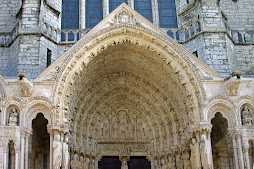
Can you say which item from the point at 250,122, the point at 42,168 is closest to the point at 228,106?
the point at 250,122

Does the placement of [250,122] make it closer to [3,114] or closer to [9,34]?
[3,114]

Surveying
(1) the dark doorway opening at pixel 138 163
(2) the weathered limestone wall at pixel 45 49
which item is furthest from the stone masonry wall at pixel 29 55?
(1) the dark doorway opening at pixel 138 163

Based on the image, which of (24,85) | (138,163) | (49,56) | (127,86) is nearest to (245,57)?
(127,86)

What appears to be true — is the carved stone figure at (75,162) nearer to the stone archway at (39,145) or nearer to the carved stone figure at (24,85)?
the stone archway at (39,145)

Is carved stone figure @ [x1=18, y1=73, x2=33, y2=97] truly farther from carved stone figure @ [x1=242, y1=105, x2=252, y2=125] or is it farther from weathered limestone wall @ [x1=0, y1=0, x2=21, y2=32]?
carved stone figure @ [x1=242, y1=105, x2=252, y2=125]

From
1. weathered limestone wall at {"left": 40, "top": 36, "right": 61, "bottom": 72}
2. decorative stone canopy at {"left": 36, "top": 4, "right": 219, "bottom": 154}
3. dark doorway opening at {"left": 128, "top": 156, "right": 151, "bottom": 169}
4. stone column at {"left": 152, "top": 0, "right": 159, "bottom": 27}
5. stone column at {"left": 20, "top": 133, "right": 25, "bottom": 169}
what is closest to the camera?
stone column at {"left": 20, "top": 133, "right": 25, "bottom": 169}

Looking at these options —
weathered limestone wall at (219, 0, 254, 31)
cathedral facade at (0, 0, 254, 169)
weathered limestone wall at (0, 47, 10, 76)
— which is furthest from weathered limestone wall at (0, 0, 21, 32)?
weathered limestone wall at (219, 0, 254, 31)

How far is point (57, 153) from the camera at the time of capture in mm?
11148

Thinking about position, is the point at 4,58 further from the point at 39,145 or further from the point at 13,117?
the point at 13,117

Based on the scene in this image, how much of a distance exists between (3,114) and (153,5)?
784 cm

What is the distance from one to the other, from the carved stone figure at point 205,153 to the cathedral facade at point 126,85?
56 millimetres

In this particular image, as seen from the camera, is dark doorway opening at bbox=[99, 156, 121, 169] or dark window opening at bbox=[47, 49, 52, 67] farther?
dark window opening at bbox=[47, 49, 52, 67]

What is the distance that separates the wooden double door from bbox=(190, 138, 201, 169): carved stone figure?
2.48m

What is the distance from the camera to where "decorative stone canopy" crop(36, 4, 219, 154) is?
39.7 feet
